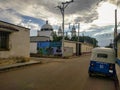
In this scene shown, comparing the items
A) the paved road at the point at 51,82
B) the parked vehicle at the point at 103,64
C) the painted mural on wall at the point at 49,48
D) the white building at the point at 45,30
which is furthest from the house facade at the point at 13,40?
the white building at the point at 45,30

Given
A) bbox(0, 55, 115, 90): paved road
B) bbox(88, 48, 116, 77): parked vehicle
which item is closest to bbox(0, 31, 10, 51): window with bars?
bbox(0, 55, 115, 90): paved road

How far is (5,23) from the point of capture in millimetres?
21734

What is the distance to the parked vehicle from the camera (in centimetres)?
1380

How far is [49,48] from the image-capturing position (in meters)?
45.0

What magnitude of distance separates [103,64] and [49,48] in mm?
31627

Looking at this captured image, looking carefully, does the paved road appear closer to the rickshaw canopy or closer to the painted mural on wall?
the rickshaw canopy

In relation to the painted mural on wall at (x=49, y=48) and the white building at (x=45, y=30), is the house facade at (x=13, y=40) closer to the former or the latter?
the painted mural on wall at (x=49, y=48)

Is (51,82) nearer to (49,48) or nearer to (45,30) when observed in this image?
(49,48)

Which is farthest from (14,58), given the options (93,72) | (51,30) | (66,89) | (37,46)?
(51,30)

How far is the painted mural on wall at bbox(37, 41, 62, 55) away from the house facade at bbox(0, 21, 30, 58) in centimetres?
1737

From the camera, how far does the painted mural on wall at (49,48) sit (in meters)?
43.3

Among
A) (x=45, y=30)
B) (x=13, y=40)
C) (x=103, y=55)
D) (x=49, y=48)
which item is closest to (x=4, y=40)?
(x=13, y=40)

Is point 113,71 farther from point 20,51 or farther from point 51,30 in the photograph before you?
point 51,30

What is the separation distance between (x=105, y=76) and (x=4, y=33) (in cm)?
1328
